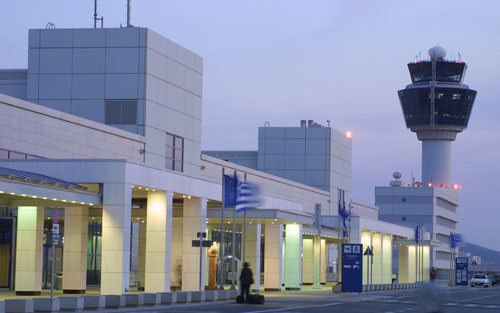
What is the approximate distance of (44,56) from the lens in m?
58.7

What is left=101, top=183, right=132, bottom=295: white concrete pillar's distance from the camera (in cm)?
4069

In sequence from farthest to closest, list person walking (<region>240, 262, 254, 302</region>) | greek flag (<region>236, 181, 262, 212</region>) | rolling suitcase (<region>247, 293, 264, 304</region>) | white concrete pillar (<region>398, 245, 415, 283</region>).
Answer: white concrete pillar (<region>398, 245, 415, 283</region>)
greek flag (<region>236, 181, 262, 212</region>)
rolling suitcase (<region>247, 293, 264, 304</region>)
person walking (<region>240, 262, 254, 302</region>)

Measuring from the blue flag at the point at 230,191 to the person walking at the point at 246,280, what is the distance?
16.9 feet

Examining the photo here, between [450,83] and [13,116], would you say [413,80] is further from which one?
[13,116]

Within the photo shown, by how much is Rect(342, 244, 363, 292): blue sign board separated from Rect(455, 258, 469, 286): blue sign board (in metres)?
56.8

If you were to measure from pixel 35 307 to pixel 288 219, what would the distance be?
94.6ft

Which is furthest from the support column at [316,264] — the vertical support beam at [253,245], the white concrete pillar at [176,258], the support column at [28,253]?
the support column at [28,253]

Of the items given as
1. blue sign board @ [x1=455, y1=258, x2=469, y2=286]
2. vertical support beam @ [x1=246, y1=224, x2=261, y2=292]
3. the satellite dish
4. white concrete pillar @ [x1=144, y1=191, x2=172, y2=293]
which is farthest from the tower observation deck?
white concrete pillar @ [x1=144, y1=191, x2=172, y2=293]

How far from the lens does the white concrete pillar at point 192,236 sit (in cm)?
4906

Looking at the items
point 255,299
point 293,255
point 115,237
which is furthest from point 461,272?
point 115,237

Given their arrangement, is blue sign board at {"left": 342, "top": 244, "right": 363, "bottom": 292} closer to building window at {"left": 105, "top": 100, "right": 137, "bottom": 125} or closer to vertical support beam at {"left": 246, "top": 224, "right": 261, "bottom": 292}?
vertical support beam at {"left": 246, "top": 224, "right": 261, "bottom": 292}

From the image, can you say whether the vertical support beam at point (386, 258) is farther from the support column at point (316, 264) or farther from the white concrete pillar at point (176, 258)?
the white concrete pillar at point (176, 258)

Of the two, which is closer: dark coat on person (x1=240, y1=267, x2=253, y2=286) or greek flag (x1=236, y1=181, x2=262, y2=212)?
dark coat on person (x1=240, y1=267, x2=253, y2=286)

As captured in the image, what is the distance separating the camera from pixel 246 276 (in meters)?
39.5
